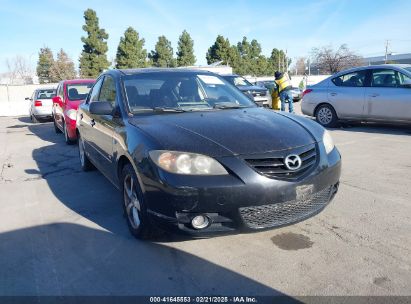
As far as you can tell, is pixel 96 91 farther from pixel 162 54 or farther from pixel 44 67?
pixel 44 67

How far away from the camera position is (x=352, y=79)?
9.24 m

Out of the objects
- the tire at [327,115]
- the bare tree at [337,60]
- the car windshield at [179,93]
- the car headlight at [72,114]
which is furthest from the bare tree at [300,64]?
the car windshield at [179,93]

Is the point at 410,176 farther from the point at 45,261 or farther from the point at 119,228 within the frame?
the point at 45,261

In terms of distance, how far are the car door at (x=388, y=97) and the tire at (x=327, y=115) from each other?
3.25 feet

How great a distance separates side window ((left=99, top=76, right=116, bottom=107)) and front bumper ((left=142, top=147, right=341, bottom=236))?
64.0 inches

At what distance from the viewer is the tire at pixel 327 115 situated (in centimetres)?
971

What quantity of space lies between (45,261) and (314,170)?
243 cm

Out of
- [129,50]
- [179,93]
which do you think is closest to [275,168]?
[179,93]

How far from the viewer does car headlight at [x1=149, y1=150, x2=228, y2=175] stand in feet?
9.43

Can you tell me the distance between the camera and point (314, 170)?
3.12 meters

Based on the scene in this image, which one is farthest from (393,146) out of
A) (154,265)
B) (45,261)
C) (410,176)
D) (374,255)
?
(45,261)

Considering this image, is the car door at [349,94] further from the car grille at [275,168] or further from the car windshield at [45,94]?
the car windshield at [45,94]

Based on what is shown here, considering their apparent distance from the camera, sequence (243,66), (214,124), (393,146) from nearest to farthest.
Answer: (214,124)
(393,146)
(243,66)

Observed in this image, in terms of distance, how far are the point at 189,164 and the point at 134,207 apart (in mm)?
903
